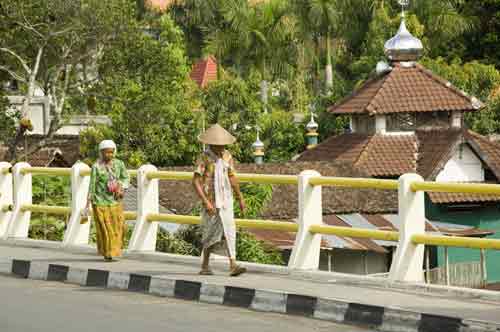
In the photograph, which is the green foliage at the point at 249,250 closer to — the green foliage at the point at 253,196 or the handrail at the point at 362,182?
the green foliage at the point at 253,196

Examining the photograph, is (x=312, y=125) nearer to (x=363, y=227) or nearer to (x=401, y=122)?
(x=401, y=122)

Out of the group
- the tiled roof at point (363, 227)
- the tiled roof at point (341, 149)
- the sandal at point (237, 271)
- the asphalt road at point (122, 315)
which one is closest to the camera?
the asphalt road at point (122, 315)

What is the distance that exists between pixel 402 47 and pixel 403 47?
5 cm

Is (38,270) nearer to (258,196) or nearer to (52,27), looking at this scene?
(258,196)

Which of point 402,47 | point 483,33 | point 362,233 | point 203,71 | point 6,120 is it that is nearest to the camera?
point 362,233

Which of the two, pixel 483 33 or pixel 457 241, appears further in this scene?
pixel 483 33

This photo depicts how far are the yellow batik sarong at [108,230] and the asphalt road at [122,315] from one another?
180 cm

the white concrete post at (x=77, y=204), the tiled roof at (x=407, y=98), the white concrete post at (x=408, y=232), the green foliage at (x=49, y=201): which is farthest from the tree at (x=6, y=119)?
the white concrete post at (x=408, y=232)

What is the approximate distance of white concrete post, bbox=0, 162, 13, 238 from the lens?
64.2 ft

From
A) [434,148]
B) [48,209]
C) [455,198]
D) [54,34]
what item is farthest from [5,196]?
[434,148]

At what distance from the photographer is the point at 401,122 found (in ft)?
173

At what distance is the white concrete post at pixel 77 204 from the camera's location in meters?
17.8

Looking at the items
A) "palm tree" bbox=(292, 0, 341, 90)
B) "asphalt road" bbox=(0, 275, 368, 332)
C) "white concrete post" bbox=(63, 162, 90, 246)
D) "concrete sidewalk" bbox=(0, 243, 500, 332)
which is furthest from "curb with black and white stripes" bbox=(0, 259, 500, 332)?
"palm tree" bbox=(292, 0, 341, 90)

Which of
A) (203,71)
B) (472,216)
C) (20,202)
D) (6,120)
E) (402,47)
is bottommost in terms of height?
(20,202)
